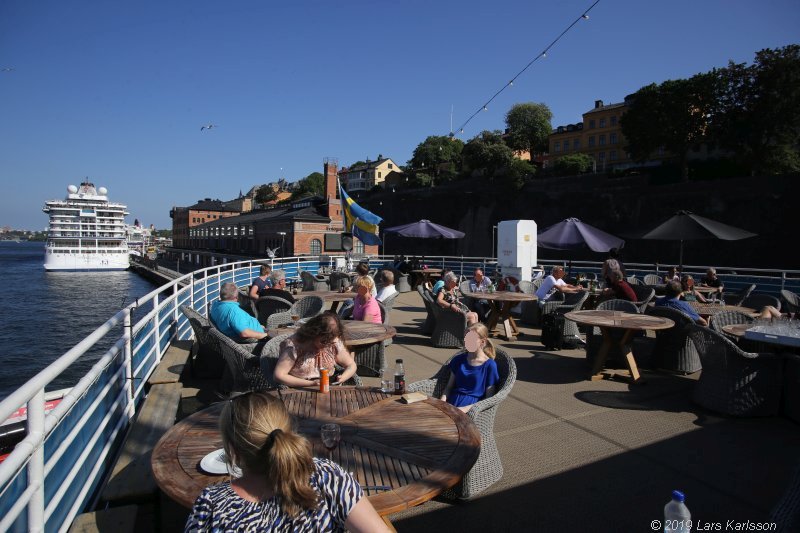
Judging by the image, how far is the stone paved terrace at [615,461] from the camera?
2.71 metres

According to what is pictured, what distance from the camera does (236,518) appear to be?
1319 mm

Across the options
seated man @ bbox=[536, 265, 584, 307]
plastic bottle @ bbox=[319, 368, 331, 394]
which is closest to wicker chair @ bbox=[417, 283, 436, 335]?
seated man @ bbox=[536, 265, 584, 307]

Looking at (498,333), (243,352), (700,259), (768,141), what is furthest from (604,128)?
(243,352)

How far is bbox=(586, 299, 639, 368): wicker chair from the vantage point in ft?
18.5

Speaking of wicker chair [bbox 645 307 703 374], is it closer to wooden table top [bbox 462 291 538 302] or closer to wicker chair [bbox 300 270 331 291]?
wooden table top [bbox 462 291 538 302]

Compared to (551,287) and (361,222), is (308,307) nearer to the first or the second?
(551,287)

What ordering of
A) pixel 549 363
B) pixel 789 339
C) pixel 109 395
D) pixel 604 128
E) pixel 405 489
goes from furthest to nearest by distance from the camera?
pixel 604 128 < pixel 549 363 < pixel 789 339 < pixel 109 395 < pixel 405 489

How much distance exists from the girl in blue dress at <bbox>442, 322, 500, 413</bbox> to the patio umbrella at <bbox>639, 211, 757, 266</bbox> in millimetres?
6705

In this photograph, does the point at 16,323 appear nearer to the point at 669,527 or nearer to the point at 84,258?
the point at 669,527

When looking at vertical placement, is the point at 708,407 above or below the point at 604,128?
below

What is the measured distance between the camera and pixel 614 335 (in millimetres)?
5414

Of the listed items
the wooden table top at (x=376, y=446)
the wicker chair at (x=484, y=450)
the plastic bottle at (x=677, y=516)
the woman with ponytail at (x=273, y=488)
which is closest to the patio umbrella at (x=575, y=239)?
the wicker chair at (x=484, y=450)

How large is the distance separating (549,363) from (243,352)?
155 inches

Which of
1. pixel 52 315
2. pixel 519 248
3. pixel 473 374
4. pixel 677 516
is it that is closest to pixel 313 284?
pixel 519 248
